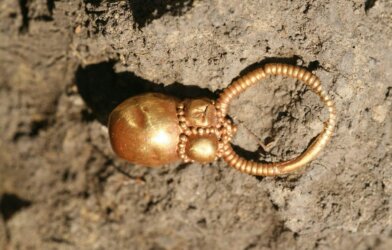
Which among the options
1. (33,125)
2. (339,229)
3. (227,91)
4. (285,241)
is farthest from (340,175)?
(33,125)

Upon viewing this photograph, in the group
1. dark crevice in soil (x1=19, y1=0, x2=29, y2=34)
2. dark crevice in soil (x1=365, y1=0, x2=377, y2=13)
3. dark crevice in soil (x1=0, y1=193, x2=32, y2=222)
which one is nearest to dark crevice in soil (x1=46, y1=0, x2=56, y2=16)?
dark crevice in soil (x1=19, y1=0, x2=29, y2=34)

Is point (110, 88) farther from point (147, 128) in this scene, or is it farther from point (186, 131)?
point (186, 131)

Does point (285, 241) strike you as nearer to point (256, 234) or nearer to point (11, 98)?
point (256, 234)

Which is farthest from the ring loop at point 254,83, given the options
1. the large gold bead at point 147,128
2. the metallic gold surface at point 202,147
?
the large gold bead at point 147,128

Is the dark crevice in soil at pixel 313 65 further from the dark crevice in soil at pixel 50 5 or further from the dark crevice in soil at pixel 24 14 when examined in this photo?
the dark crevice in soil at pixel 24 14

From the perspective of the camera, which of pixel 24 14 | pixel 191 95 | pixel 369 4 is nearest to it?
pixel 369 4

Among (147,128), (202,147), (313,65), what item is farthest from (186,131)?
(313,65)
